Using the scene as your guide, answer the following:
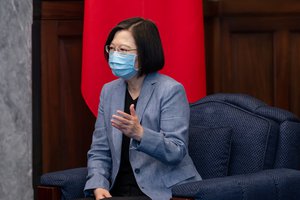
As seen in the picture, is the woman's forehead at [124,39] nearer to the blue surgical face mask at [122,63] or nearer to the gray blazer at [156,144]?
the blue surgical face mask at [122,63]

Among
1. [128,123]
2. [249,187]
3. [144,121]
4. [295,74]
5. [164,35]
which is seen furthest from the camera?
[295,74]

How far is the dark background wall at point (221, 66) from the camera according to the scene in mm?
3316

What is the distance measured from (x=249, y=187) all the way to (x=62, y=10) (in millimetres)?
1892

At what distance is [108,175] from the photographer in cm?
202

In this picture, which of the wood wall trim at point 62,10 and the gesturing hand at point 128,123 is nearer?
the gesturing hand at point 128,123

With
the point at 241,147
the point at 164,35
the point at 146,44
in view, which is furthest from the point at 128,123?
the point at 164,35

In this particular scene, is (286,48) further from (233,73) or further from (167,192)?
(167,192)

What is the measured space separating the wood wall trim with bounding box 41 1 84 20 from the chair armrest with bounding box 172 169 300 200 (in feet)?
5.65

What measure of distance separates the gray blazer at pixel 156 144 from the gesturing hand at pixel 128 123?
0.05 m

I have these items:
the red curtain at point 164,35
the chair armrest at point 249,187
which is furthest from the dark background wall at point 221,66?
the chair armrest at point 249,187

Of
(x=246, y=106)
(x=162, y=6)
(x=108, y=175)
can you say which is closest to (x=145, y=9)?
(x=162, y=6)

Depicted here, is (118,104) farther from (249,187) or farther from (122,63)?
(249,187)

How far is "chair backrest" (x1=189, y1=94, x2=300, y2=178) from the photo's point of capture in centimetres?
206

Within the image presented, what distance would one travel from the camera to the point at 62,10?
325 cm
